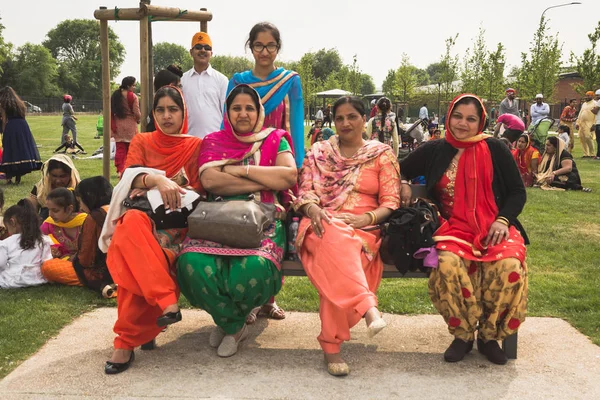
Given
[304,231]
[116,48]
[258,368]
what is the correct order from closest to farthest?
[258,368]
[304,231]
[116,48]

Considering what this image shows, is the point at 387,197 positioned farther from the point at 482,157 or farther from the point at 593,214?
the point at 593,214

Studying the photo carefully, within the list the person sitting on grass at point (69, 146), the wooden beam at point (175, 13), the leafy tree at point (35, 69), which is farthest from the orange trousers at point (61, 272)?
the leafy tree at point (35, 69)

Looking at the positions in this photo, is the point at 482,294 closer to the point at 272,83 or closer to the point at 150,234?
the point at 150,234

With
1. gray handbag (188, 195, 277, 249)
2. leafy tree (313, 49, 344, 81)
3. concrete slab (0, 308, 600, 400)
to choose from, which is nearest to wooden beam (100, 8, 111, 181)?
concrete slab (0, 308, 600, 400)

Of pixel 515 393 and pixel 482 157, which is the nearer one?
pixel 515 393

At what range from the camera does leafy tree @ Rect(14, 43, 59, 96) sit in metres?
62.3

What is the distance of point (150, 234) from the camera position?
339cm

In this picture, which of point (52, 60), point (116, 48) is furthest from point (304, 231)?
point (116, 48)

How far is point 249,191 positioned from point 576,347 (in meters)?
2.30

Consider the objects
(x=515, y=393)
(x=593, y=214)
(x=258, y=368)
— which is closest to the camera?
(x=515, y=393)

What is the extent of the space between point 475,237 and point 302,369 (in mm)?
1307

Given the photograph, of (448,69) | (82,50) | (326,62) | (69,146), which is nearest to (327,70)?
(326,62)

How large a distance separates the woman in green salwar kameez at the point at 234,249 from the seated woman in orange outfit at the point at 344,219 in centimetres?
20

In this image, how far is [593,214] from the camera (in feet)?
27.9
